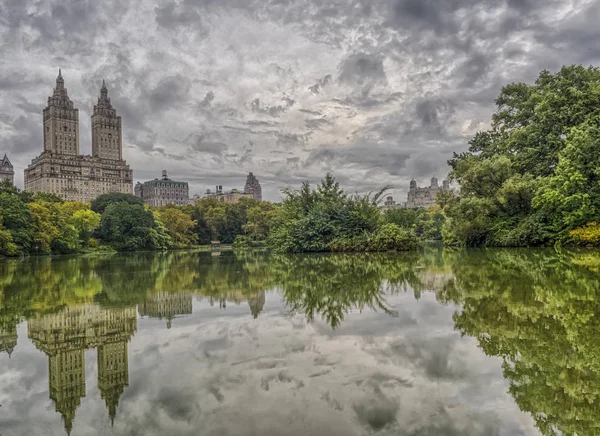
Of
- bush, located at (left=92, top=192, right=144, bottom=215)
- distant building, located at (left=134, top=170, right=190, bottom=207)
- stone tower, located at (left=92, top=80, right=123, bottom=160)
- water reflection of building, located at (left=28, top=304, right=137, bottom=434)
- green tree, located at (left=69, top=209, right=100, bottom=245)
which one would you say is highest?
stone tower, located at (left=92, top=80, right=123, bottom=160)

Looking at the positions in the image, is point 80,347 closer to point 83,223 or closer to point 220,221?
point 83,223

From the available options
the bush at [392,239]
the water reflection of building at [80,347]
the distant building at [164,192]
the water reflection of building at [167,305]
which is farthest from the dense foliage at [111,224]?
the distant building at [164,192]

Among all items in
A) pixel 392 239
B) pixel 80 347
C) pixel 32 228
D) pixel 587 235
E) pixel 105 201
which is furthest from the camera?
pixel 105 201

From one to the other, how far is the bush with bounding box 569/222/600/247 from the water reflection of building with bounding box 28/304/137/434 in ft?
72.3

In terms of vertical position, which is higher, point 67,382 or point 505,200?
point 505,200

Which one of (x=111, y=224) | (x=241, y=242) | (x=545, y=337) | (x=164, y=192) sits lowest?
(x=241, y=242)

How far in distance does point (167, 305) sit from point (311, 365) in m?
4.74

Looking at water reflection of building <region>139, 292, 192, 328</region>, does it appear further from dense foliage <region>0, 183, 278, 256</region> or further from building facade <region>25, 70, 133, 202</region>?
building facade <region>25, 70, 133, 202</region>

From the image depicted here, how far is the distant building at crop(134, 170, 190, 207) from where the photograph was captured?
18066cm

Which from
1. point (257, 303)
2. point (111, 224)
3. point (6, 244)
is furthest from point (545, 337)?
point (111, 224)

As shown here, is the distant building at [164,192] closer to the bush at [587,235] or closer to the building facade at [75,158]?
the building facade at [75,158]

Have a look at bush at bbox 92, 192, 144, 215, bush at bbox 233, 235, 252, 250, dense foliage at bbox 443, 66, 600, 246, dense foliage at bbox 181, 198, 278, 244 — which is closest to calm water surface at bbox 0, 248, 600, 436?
dense foliage at bbox 443, 66, 600, 246

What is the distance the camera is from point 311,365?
14.8ft

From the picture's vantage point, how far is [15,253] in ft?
109
